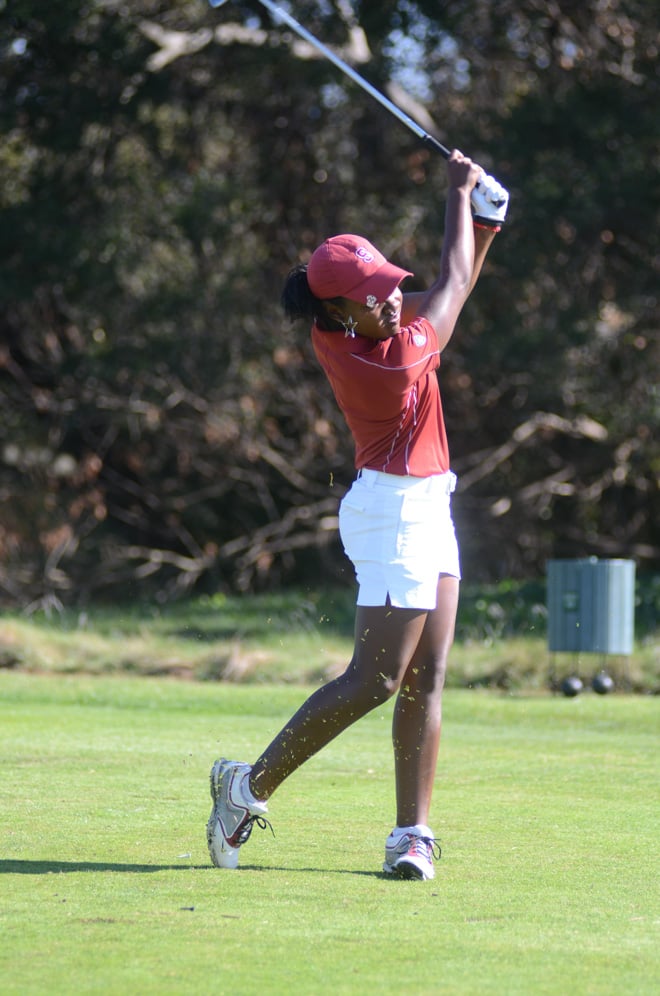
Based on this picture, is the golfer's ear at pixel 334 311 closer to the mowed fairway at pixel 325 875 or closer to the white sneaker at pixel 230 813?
the white sneaker at pixel 230 813

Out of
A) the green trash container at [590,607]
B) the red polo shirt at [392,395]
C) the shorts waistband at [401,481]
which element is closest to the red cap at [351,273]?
the red polo shirt at [392,395]

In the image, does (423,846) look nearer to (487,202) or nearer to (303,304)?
(303,304)

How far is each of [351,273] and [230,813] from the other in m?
1.73

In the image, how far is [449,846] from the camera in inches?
204

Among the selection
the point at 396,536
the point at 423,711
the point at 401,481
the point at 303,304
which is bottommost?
the point at 423,711

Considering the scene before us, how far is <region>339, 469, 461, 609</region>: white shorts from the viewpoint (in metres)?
4.70

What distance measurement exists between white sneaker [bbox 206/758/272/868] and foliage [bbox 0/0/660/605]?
13.9 metres

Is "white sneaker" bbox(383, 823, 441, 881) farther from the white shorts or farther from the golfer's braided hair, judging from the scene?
the golfer's braided hair

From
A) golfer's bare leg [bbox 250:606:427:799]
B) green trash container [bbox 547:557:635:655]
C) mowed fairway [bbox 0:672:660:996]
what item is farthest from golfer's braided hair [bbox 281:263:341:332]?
green trash container [bbox 547:557:635:655]

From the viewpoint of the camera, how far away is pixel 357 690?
4781mm

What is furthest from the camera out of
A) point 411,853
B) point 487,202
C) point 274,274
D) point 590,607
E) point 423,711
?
point 274,274

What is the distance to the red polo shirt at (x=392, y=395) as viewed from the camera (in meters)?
4.58

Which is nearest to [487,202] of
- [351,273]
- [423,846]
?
[351,273]

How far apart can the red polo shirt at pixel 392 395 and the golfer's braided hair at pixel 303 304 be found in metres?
0.04
